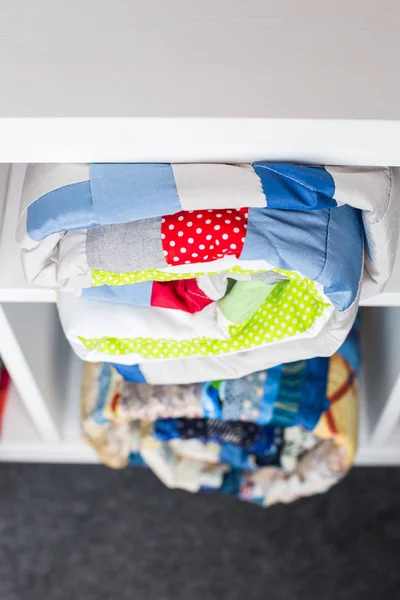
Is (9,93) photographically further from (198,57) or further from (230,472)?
(230,472)

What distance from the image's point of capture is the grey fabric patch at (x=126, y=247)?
83cm

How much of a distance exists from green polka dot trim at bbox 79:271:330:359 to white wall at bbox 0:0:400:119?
28 cm

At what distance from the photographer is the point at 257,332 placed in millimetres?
1007

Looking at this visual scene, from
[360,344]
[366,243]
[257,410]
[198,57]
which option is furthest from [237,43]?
[360,344]

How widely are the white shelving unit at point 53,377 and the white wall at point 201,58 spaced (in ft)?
1.01

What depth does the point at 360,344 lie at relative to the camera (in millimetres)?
1416

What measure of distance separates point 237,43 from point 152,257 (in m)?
0.23

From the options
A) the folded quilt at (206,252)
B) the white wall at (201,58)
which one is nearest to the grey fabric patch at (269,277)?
the folded quilt at (206,252)

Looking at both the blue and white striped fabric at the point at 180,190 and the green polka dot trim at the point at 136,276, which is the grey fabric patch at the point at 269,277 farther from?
the blue and white striped fabric at the point at 180,190

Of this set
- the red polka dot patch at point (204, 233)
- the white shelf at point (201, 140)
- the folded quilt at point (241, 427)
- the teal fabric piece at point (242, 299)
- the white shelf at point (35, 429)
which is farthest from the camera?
the white shelf at point (35, 429)

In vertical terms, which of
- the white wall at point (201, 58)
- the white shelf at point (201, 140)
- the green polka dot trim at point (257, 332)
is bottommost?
the green polka dot trim at point (257, 332)

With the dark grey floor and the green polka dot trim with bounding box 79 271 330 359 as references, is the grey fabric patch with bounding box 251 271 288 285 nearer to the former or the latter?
the green polka dot trim with bounding box 79 271 330 359

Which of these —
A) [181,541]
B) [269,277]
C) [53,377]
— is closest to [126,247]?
[269,277]

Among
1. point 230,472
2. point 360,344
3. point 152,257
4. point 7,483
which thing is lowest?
point 7,483
